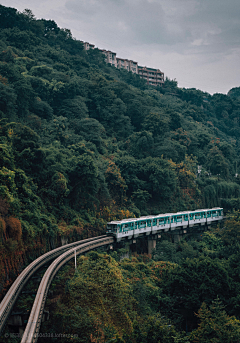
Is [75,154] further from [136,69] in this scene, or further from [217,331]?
[136,69]

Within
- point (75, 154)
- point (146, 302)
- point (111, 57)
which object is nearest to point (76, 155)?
point (75, 154)

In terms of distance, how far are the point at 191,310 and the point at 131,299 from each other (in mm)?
4018

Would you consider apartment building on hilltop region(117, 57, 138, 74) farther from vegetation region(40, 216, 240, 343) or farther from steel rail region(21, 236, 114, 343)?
vegetation region(40, 216, 240, 343)

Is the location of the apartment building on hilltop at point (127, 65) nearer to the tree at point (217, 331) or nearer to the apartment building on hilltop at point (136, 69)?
the apartment building on hilltop at point (136, 69)

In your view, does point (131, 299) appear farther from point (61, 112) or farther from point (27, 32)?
point (27, 32)

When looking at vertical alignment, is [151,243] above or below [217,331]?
above

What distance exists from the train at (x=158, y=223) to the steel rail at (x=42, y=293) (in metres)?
1.69

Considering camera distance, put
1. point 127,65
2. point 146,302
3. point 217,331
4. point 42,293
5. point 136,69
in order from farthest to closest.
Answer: point 136,69, point 127,65, point 146,302, point 42,293, point 217,331

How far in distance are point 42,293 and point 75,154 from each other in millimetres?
20987

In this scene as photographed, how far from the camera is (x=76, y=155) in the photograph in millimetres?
35250

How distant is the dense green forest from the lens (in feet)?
80.4

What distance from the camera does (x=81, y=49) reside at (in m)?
74.0

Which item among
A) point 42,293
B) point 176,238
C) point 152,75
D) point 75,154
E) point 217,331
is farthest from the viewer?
point 152,75

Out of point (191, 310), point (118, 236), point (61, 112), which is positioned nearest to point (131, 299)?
point (191, 310)
